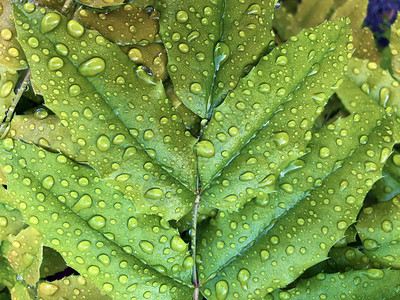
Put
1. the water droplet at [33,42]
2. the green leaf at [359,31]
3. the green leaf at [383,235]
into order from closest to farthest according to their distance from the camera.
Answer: the water droplet at [33,42] → the green leaf at [383,235] → the green leaf at [359,31]

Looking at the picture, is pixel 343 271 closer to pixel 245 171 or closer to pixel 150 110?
pixel 245 171

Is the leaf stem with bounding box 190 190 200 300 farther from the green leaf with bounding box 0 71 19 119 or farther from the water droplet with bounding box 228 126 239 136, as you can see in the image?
the green leaf with bounding box 0 71 19 119

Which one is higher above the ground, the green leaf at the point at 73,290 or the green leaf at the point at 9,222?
the green leaf at the point at 73,290

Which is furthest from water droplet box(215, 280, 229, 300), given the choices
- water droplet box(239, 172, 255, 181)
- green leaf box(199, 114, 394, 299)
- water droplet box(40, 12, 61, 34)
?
water droplet box(40, 12, 61, 34)

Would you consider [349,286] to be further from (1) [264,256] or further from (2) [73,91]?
(2) [73,91]

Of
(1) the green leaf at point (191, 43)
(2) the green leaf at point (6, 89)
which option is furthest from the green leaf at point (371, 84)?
(2) the green leaf at point (6, 89)

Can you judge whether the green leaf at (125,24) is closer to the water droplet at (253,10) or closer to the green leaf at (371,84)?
the water droplet at (253,10)

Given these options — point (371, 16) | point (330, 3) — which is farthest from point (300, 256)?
point (371, 16)
